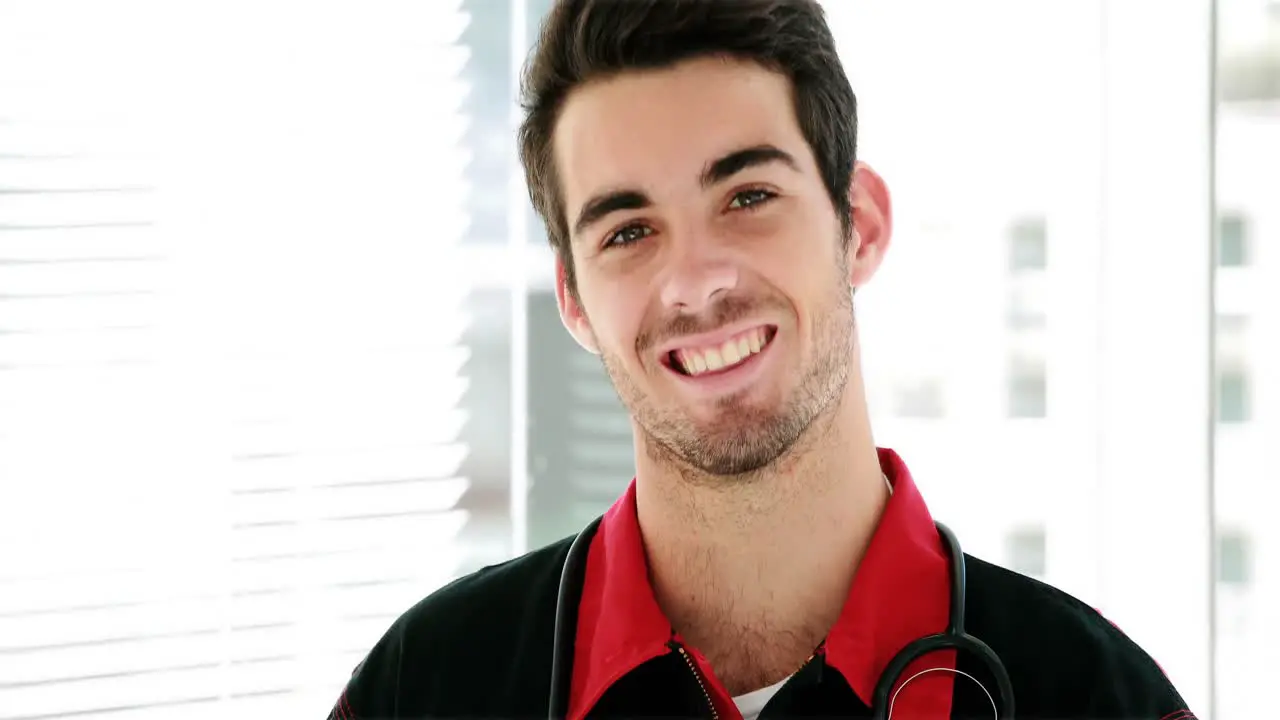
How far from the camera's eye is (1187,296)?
6.97ft

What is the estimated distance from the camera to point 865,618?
1296mm

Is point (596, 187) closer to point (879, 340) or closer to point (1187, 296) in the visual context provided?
point (879, 340)

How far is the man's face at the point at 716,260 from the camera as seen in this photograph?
1376 mm

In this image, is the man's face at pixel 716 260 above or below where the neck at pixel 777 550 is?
above

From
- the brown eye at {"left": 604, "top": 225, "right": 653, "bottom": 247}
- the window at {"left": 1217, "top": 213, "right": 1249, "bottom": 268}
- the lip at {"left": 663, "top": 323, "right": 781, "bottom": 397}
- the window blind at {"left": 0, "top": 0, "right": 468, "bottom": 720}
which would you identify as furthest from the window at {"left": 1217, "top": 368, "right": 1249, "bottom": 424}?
the window blind at {"left": 0, "top": 0, "right": 468, "bottom": 720}

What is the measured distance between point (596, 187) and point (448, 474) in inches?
33.9

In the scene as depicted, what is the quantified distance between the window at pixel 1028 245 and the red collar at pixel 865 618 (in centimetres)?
90

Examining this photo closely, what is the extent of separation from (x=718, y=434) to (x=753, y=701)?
12.3 inches

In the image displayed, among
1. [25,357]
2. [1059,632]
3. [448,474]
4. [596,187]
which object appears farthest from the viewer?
[448,474]

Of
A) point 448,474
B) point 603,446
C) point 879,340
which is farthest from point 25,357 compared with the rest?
point 879,340

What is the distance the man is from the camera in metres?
1.33

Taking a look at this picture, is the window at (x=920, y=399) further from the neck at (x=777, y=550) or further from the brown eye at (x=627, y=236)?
the brown eye at (x=627, y=236)

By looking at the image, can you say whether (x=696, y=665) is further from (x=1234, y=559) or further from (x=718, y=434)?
(x=1234, y=559)

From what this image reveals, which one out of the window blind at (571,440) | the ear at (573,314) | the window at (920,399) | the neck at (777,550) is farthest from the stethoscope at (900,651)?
the window at (920,399)
